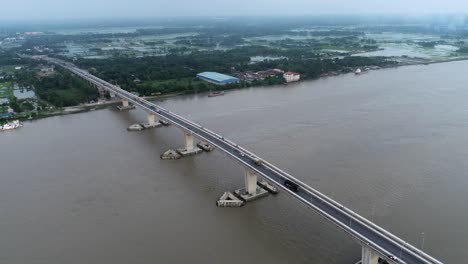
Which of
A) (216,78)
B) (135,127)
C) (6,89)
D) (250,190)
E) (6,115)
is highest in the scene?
(216,78)

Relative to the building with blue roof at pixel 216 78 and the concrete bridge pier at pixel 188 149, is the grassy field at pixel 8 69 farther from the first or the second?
the concrete bridge pier at pixel 188 149

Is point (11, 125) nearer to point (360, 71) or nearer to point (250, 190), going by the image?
point (250, 190)

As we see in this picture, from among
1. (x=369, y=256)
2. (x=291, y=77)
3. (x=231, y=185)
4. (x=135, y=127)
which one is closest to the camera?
(x=369, y=256)

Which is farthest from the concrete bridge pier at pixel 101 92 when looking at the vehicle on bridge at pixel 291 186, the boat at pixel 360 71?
the boat at pixel 360 71

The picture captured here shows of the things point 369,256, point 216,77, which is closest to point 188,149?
point 369,256

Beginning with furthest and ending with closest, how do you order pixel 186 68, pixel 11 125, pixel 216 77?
pixel 186 68 → pixel 216 77 → pixel 11 125

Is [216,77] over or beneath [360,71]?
over

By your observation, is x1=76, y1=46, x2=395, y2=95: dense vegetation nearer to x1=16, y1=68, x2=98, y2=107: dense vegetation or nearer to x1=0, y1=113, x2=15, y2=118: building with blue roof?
x1=16, y1=68, x2=98, y2=107: dense vegetation

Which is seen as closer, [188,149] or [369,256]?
[369,256]
